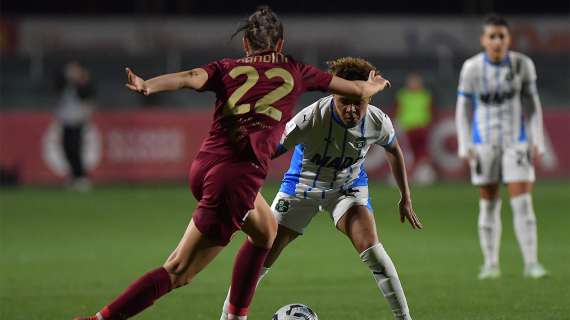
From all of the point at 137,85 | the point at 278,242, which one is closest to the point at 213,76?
the point at 137,85

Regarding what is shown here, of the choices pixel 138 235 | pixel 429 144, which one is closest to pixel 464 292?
pixel 138 235

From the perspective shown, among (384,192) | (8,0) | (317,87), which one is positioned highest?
(317,87)

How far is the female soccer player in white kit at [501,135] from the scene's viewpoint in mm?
9773

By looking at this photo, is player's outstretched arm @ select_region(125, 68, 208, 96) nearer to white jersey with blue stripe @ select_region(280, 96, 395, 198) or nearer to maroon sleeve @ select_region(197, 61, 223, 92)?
maroon sleeve @ select_region(197, 61, 223, 92)

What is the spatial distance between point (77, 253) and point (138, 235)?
5.24 ft

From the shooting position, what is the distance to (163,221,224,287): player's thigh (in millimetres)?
6164

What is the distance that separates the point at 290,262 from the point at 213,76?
553cm

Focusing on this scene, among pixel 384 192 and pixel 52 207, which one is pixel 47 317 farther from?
pixel 384 192

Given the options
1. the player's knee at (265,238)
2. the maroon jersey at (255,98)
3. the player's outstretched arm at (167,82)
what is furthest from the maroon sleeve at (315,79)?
the player's knee at (265,238)

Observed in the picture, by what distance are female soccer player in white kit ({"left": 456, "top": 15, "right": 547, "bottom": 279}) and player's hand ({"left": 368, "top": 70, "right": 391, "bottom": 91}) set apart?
3.27m

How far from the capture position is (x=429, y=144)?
20812 mm

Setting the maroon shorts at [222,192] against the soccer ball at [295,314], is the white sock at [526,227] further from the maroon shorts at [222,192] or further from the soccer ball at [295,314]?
the maroon shorts at [222,192]

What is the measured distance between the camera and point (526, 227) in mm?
9805

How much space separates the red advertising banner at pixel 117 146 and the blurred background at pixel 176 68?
0.06 feet
